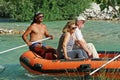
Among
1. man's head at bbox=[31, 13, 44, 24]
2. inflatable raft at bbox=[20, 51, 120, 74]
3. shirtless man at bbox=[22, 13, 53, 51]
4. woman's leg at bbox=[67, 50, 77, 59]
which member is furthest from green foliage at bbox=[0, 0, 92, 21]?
woman's leg at bbox=[67, 50, 77, 59]

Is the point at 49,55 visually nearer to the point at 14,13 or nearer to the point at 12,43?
the point at 12,43

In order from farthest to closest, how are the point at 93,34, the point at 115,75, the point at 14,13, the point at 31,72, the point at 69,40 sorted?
the point at 14,13 → the point at 93,34 → the point at 31,72 → the point at 69,40 → the point at 115,75

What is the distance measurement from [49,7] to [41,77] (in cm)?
2361

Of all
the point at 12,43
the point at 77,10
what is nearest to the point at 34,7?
the point at 77,10

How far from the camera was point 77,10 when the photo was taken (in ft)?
106

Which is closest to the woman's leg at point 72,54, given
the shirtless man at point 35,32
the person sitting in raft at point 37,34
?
the person sitting in raft at point 37,34

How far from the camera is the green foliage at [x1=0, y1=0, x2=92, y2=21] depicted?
31.4 metres

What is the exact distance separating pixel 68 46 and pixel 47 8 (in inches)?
934

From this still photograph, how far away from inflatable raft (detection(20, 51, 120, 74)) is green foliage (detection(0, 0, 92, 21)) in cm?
2185

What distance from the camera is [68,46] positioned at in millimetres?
8797

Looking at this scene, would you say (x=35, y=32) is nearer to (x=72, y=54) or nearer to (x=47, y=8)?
(x=72, y=54)

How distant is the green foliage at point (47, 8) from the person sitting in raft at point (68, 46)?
22.4 meters

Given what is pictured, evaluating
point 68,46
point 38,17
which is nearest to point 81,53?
point 68,46

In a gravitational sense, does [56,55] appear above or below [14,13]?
above
